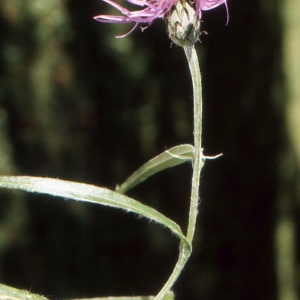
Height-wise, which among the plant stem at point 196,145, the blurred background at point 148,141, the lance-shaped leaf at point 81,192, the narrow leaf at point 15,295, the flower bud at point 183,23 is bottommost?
the narrow leaf at point 15,295

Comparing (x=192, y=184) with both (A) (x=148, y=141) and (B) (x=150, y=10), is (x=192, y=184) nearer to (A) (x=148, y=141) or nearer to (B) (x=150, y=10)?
(B) (x=150, y=10)

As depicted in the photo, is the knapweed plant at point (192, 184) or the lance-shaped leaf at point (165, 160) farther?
the lance-shaped leaf at point (165, 160)

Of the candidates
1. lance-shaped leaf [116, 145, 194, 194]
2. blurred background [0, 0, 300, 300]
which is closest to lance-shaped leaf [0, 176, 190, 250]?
lance-shaped leaf [116, 145, 194, 194]

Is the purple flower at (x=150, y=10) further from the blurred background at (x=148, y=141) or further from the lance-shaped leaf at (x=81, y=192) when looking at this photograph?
the blurred background at (x=148, y=141)

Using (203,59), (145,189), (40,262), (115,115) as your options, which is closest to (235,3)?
(203,59)

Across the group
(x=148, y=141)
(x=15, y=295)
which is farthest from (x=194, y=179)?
(x=148, y=141)

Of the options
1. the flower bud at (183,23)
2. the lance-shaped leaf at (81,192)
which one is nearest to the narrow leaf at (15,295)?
the lance-shaped leaf at (81,192)
